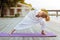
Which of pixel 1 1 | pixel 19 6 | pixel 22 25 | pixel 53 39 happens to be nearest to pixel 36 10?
pixel 22 25

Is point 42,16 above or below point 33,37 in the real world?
above

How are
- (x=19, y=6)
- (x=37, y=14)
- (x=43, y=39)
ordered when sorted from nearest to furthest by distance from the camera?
1. (x=43, y=39)
2. (x=37, y=14)
3. (x=19, y=6)

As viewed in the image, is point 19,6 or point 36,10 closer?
point 36,10

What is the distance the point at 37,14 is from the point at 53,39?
3.23ft

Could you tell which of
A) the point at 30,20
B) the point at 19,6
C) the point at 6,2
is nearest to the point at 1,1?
the point at 6,2

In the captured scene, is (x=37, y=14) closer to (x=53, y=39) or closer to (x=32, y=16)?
(x=32, y=16)

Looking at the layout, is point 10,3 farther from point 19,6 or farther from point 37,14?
point 37,14

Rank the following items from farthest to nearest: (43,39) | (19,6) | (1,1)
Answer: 1. (19,6)
2. (1,1)
3. (43,39)

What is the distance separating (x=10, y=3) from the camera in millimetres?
29531

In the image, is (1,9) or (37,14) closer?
(37,14)

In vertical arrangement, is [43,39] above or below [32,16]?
below

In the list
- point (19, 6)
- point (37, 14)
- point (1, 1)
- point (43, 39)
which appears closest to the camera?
point (43, 39)

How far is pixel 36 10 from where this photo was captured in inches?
260

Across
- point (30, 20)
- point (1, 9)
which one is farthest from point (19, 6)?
point (30, 20)
